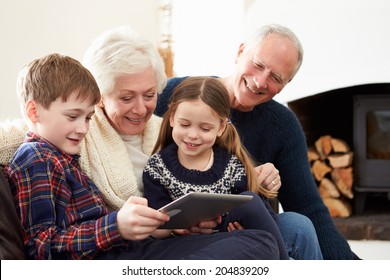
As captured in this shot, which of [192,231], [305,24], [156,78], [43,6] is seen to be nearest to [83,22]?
[43,6]

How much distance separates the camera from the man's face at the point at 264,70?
6.28 feet

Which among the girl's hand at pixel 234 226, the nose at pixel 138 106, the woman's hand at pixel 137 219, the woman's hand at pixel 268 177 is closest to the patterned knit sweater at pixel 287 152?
the woman's hand at pixel 268 177

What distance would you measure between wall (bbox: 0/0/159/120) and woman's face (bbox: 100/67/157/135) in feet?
5.71

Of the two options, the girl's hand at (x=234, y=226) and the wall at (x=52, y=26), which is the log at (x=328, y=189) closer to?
the wall at (x=52, y=26)

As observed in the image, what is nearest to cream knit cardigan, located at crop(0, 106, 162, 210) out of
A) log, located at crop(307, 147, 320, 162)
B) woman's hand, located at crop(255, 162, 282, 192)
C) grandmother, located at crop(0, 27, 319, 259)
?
grandmother, located at crop(0, 27, 319, 259)

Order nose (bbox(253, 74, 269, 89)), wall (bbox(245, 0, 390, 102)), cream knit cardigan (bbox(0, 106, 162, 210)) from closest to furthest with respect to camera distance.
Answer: cream knit cardigan (bbox(0, 106, 162, 210))
nose (bbox(253, 74, 269, 89))
wall (bbox(245, 0, 390, 102))

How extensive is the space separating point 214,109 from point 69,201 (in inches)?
→ 16.9

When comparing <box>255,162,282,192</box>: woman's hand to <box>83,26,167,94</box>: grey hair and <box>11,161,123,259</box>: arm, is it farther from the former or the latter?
<box>11,161,123,259</box>: arm

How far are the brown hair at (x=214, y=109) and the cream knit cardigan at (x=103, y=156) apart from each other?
11cm

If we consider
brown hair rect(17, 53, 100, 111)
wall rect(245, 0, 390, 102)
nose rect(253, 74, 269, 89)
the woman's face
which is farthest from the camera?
wall rect(245, 0, 390, 102)

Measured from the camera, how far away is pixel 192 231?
1.52 metres

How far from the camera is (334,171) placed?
3277mm

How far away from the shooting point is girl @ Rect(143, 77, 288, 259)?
155 cm
